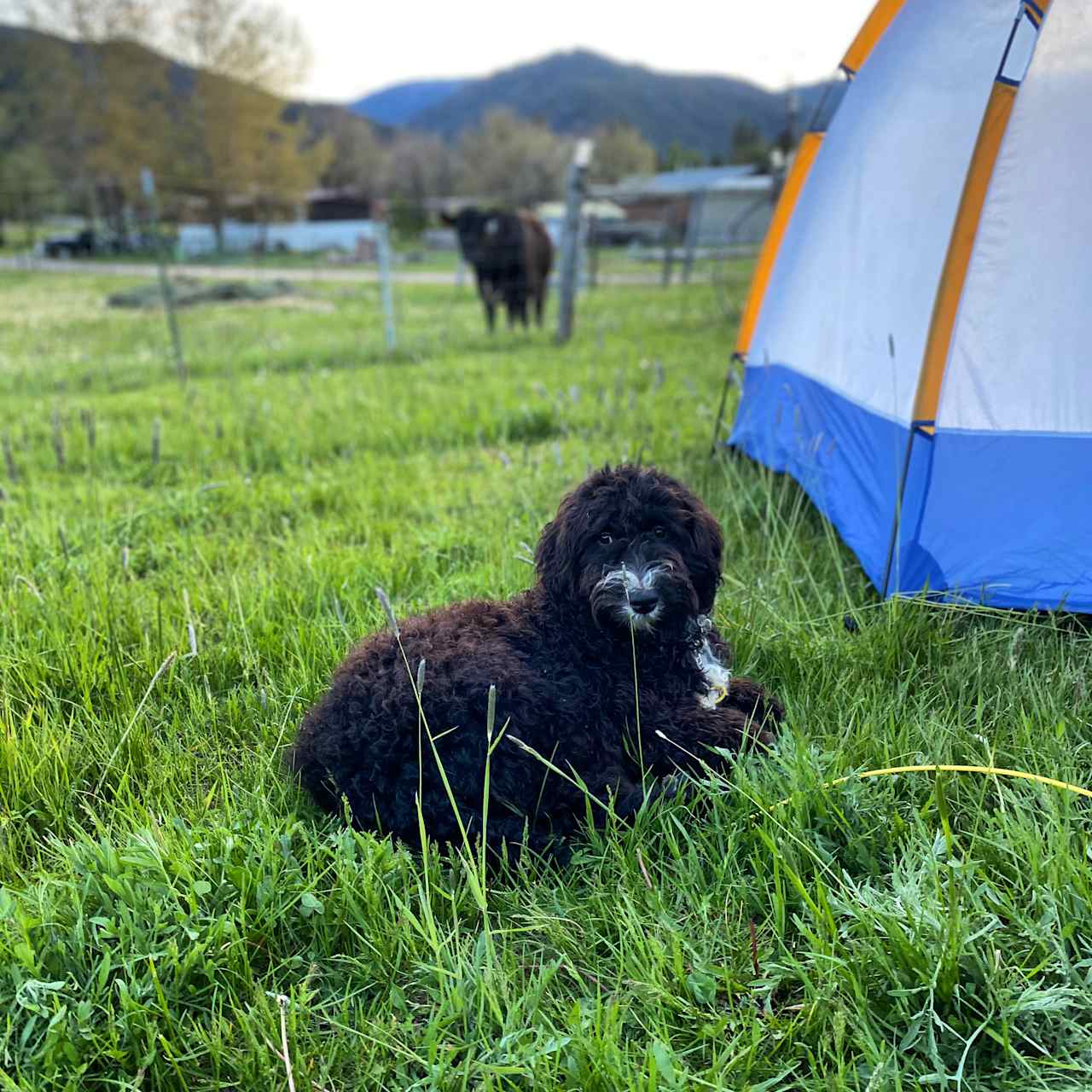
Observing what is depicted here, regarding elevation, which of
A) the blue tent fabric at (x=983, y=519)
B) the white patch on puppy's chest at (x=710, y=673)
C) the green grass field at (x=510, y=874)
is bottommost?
the green grass field at (x=510, y=874)

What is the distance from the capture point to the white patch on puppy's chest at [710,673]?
271cm

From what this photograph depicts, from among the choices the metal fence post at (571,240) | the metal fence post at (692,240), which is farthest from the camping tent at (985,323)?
the metal fence post at (692,240)

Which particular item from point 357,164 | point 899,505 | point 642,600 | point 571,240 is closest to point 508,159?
point 357,164

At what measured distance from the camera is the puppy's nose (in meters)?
2.41

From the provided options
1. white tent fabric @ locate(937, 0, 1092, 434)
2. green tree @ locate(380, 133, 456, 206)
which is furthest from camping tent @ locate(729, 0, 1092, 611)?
green tree @ locate(380, 133, 456, 206)

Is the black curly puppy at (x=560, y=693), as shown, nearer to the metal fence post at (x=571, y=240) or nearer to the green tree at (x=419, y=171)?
the metal fence post at (x=571, y=240)

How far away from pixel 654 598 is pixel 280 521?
3.02 meters

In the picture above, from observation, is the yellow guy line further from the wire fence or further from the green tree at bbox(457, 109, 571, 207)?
the green tree at bbox(457, 109, 571, 207)

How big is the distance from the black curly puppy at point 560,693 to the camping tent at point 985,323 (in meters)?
1.28

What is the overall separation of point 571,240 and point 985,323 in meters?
9.57

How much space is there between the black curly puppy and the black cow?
11140 mm

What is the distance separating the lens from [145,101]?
48.5 meters

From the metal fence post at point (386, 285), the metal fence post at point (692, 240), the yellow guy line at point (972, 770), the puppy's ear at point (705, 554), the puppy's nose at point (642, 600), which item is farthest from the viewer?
the metal fence post at point (692, 240)

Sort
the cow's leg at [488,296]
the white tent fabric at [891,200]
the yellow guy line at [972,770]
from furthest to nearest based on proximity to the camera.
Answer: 1. the cow's leg at [488,296]
2. the white tent fabric at [891,200]
3. the yellow guy line at [972,770]
